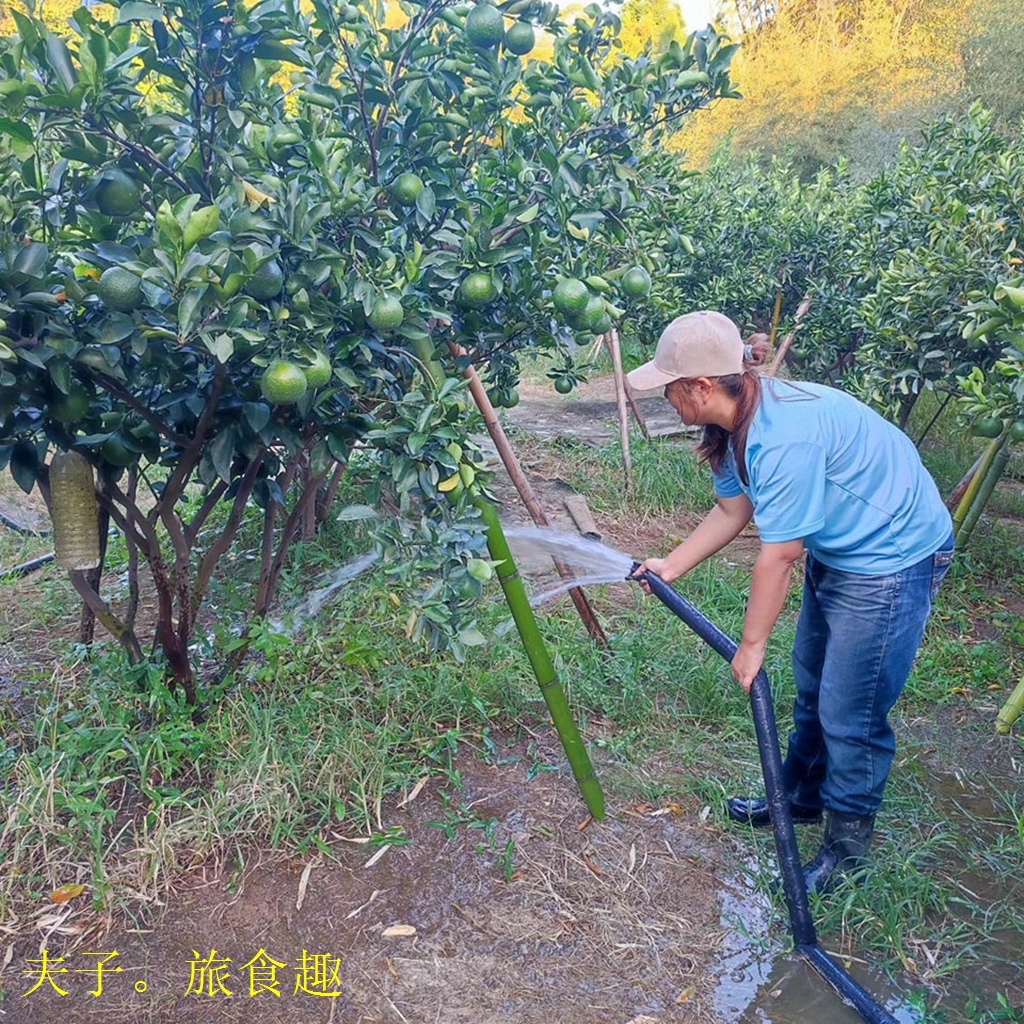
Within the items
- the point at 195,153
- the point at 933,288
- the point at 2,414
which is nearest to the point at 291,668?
the point at 2,414

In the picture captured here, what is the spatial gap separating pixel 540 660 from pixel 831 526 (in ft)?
3.10

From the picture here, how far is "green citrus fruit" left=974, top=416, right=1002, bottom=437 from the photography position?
3.48 metres

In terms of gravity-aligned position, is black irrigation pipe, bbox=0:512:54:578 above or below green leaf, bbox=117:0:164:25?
below

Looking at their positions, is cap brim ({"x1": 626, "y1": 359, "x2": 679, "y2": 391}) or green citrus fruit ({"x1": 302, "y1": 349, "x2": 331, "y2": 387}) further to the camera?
cap brim ({"x1": 626, "y1": 359, "x2": 679, "y2": 391})

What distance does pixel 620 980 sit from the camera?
238 centimetres

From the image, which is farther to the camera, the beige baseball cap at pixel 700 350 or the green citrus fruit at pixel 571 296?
the green citrus fruit at pixel 571 296

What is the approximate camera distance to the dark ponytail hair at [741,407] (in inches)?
91.0

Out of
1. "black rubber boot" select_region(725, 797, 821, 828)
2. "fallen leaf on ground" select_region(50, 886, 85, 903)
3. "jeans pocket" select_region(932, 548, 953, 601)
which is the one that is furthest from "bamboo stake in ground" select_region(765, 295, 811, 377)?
"fallen leaf on ground" select_region(50, 886, 85, 903)

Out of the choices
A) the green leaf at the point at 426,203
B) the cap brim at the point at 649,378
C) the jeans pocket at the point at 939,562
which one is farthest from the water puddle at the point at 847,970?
the green leaf at the point at 426,203

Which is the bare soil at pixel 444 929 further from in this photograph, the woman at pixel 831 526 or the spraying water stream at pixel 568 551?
the spraying water stream at pixel 568 551

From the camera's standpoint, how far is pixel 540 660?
2795 millimetres

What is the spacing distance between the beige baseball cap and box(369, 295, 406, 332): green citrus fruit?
1.97ft

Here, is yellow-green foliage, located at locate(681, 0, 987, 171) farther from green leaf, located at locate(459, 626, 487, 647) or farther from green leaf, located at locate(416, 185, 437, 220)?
green leaf, located at locate(459, 626, 487, 647)

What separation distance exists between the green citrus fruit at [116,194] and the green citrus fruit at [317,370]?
648mm
